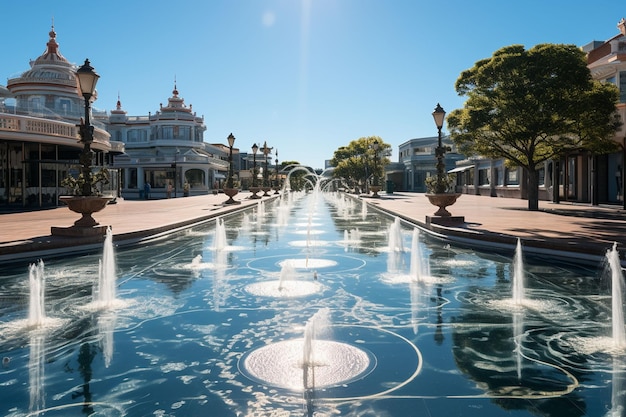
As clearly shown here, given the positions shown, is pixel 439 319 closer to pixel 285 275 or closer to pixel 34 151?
pixel 285 275

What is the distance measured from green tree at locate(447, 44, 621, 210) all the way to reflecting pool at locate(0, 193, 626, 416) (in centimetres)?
1589

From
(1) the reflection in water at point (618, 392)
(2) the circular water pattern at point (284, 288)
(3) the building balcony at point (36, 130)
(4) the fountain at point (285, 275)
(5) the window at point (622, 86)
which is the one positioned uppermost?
(5) the window at point (622, 86)

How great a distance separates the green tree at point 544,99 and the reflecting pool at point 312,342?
52.1ft

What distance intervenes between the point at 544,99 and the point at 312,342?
22.3 m

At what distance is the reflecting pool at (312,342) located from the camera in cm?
386

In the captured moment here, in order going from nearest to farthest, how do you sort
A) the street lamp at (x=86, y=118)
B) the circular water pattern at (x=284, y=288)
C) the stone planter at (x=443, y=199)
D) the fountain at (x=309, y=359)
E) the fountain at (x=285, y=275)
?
the fountain at (x=309, y=359) < the circular water pattern at (x=284, y=288) < the fountain at (x=285, y=275) < the street lamp at (x=86, y=118) < the stone planter at (x=443, y=199)

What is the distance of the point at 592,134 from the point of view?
2377 centimetres

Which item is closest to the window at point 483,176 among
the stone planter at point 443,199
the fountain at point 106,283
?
the stone planter at point 443,199

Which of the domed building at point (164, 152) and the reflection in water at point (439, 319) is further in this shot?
the domed building at point (164, 152)

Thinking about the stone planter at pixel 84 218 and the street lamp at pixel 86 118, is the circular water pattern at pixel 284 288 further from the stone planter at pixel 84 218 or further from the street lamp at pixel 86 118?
the street lamp at pixel 86 118

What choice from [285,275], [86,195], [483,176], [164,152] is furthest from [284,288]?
[164,152]

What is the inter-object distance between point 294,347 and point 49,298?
14.0 feet

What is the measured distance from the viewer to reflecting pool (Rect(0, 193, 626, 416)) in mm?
3855

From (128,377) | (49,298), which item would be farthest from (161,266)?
(128,377)
